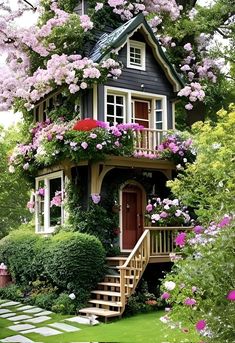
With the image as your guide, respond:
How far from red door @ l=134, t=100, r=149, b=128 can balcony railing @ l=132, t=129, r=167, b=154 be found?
92 centimetres

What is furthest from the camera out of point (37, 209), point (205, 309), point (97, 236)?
point (37, 209)

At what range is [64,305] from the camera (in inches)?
448

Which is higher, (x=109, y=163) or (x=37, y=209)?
(x=109, y=163)

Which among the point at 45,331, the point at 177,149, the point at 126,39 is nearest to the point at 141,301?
the point at 45,331

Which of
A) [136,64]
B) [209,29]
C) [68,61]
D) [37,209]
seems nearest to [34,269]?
[37,209]

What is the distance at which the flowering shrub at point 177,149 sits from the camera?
1438 centimetres

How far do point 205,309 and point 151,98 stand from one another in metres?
11.7

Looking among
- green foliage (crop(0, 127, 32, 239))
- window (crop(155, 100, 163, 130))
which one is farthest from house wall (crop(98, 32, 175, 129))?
green foliage (crop(0, 127, 32, 239))

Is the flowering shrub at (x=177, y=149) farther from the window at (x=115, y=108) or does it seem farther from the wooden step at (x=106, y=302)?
the wooden step at (x=106, y=302)

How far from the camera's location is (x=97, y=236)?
43.7ft

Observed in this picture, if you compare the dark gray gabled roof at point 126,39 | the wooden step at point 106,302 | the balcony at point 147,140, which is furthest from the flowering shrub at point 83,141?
the wooden step at point 106,302

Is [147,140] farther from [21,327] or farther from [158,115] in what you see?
[21,327]

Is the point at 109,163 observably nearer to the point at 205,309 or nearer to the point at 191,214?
the point at 191,214

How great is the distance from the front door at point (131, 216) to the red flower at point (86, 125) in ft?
8.29
